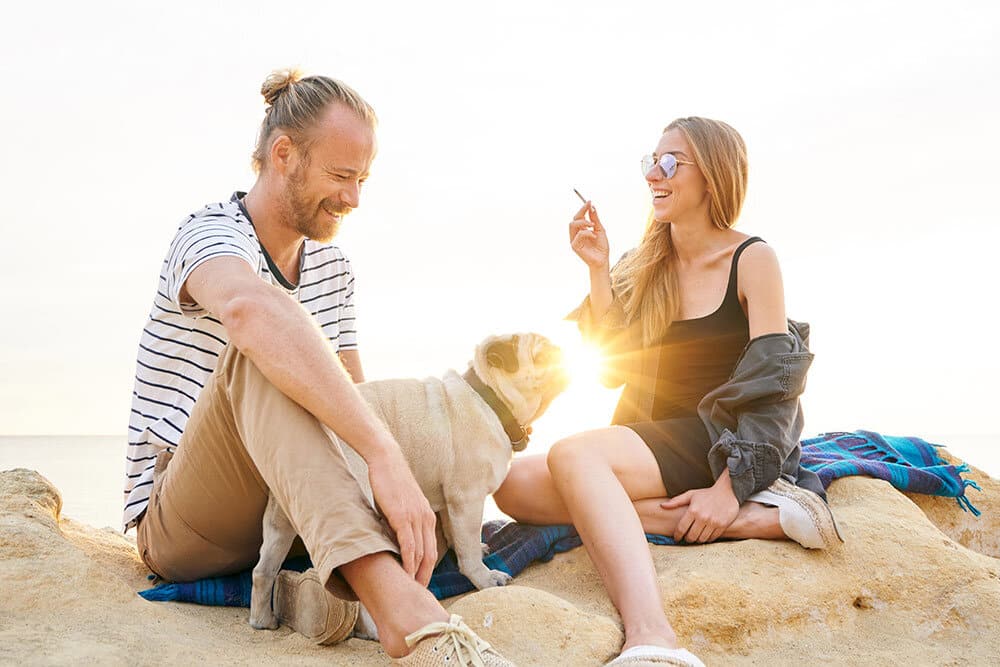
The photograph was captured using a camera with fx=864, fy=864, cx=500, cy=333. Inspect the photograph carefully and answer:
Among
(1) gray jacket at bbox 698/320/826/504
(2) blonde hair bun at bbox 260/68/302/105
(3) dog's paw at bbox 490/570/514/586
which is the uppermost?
(2) blonde hair bun at bbox 260/68/302/105

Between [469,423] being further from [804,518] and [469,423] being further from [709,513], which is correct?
[804,518]

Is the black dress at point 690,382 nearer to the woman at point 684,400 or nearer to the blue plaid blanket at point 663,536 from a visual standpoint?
the woman at point 684,400

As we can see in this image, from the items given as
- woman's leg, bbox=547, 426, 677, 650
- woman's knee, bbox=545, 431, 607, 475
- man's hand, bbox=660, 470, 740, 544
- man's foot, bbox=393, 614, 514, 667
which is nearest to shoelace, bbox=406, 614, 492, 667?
man's foot, bbox=393, 614, 514, 667

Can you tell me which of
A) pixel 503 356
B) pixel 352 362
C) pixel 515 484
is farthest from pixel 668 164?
pixel 352 362

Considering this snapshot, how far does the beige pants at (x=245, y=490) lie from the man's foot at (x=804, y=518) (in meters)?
1.75

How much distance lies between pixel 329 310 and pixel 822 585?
2.35m

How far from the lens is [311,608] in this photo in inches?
108

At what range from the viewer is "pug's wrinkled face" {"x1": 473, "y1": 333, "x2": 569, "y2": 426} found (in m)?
3.83

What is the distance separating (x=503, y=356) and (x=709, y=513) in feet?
3.65

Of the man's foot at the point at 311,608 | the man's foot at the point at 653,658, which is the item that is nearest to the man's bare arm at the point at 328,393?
the man's foot at the point at 311,608

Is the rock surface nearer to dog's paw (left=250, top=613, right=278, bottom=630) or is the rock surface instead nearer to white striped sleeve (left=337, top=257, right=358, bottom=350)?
dog's paw (left=250, top=613, right=278, bottom=630)

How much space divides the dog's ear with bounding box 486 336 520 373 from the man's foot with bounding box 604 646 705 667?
4.99 ft

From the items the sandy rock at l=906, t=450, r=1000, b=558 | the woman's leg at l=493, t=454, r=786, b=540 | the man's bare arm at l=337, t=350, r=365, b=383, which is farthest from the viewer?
the sandy rock at l=906, t=450, r=1000, b=558

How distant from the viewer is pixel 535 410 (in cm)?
398
